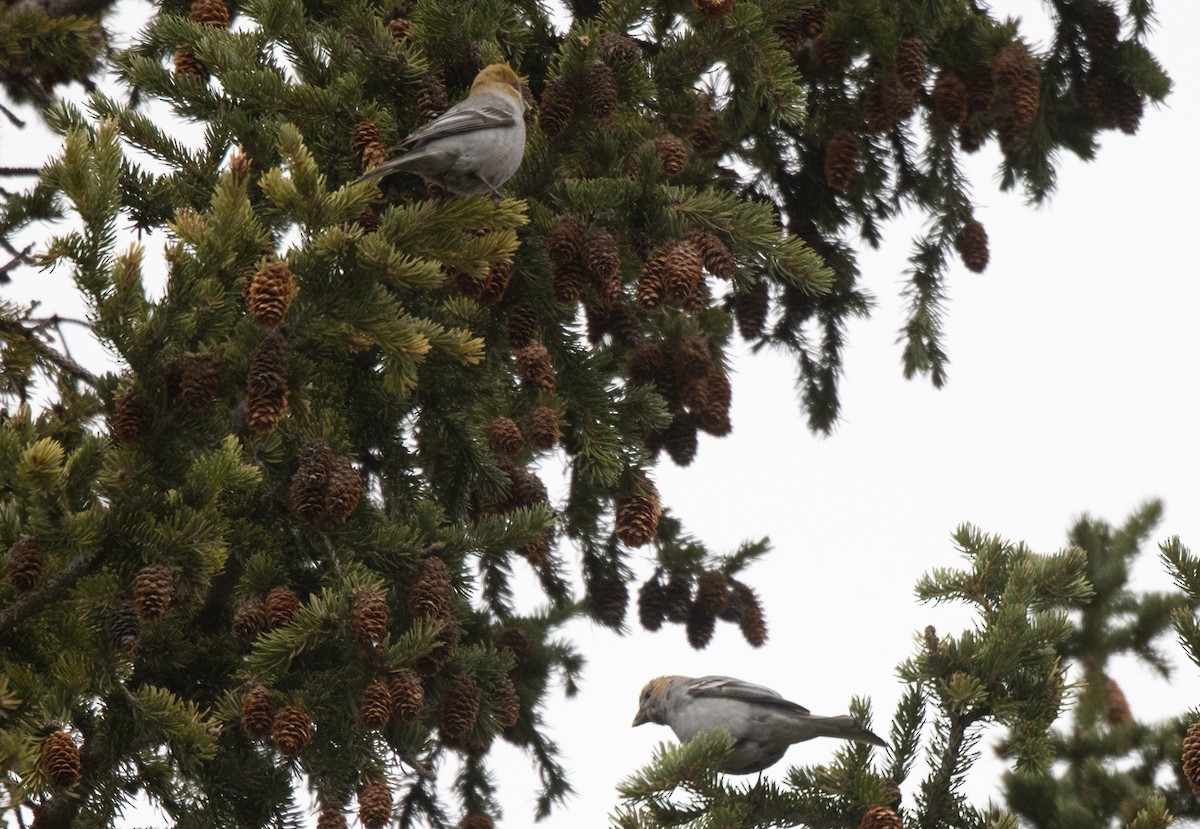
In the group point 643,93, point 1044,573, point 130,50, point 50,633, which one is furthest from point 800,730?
point 130,50

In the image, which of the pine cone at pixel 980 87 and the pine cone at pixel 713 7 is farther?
the pine cone at pixel 980 87

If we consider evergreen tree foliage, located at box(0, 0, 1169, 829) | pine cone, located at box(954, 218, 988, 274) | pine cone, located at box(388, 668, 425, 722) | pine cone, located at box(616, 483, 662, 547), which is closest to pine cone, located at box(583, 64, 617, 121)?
evergreen tree foliage, located at box(0, 0, 1169, 829)

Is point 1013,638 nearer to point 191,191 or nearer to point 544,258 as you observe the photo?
point 544,258

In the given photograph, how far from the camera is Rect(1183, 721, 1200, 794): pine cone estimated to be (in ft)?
9.54

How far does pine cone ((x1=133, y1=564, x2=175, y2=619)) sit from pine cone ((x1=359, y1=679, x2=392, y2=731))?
0.59m

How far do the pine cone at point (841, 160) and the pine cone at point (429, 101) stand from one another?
171 cm

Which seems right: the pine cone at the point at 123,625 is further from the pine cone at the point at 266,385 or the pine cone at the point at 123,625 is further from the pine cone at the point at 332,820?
the pine cone at the point at 332,820

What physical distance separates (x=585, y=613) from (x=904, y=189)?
2412 millimetres

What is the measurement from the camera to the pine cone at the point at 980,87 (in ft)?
17.2

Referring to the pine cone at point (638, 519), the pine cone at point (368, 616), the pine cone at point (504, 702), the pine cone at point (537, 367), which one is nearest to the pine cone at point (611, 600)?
the pine cone at point (504, 702)

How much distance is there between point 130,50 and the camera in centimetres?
451

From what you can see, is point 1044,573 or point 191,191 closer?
point 1044,573

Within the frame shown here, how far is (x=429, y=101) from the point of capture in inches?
163

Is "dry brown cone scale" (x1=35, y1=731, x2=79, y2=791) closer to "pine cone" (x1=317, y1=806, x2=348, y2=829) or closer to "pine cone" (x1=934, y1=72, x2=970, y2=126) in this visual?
"pine cone" (x1=317, y1=806, x2=348, y2=829)
